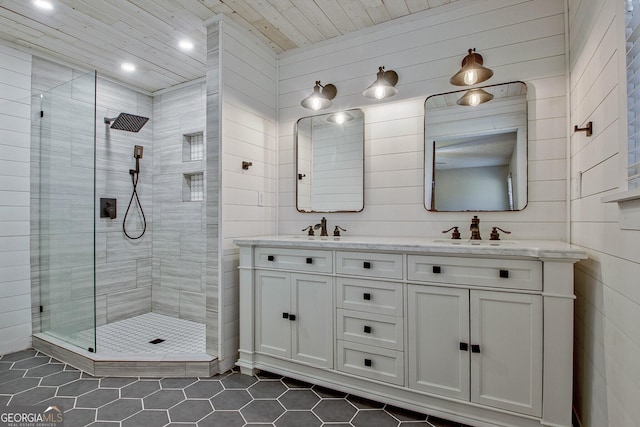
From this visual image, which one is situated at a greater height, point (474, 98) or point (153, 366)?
point (474, 98)

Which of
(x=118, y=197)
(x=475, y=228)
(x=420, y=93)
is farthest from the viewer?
(x=118, y=197)

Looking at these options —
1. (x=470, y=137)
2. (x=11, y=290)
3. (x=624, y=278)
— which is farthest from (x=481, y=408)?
(x=11, y=290)

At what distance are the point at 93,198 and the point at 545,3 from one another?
345 cm

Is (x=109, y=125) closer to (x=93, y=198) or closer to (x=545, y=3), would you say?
(x=93, y=198)

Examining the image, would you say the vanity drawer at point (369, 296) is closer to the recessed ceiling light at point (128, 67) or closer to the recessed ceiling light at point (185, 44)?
the recessed ceiling light at point (185, 44)

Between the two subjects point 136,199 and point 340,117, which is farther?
point 136,199

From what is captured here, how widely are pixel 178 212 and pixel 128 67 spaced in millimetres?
1489

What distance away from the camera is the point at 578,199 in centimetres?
187

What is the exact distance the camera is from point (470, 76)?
2004 mm


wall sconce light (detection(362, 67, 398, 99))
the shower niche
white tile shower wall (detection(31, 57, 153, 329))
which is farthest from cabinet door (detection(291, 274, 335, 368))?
white tile shower wall (detection(31, 57, 153, 329))

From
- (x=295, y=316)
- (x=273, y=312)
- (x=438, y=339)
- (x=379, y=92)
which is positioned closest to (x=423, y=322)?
(x=438, y=339)

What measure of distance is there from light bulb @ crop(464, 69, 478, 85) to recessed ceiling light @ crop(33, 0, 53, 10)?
2791mm

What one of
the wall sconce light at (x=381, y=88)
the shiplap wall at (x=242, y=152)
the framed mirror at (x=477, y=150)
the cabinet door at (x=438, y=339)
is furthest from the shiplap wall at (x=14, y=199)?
the framed mirror at (x=477, y=150)

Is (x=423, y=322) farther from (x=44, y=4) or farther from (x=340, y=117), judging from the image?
(x=44, y=4)
